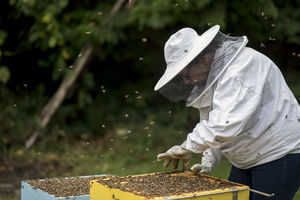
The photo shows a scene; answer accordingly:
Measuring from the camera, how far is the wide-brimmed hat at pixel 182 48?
2.62 meters

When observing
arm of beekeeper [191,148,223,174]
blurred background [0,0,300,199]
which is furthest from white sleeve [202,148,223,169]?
blurred background [0,0,300,199]

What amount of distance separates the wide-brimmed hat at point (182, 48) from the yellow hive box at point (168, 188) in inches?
20.4

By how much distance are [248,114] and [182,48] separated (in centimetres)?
56

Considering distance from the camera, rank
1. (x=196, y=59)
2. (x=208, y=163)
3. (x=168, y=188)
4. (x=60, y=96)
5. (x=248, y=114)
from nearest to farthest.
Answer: (x=248, y=114), (x=168, y=188), (x=196, y=59), (x=208, y=163), (x=60, y=96)

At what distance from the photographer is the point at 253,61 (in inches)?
99.3

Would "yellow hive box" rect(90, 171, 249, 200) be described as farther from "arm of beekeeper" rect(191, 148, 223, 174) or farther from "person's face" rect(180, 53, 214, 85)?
"person's face" rect(180, 53, 214, 85)

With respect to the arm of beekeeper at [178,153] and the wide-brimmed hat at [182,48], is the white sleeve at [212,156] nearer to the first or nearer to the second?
the arm of beekeeper at [178,153]

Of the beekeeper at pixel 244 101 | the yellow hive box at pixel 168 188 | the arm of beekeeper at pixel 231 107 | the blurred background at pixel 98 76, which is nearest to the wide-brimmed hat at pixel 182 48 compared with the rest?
the beekeeper at pixel 244 101

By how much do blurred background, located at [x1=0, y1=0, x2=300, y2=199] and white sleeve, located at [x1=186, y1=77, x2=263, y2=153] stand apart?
8.31 ft

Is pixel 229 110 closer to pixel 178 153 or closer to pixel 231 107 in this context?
pixel 231 107

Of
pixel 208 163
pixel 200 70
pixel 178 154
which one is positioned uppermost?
pixel 200 70

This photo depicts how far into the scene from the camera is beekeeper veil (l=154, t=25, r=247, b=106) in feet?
8.55

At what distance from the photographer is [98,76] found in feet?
26.2

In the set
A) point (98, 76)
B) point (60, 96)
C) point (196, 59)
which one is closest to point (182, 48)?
point (196, 59)
